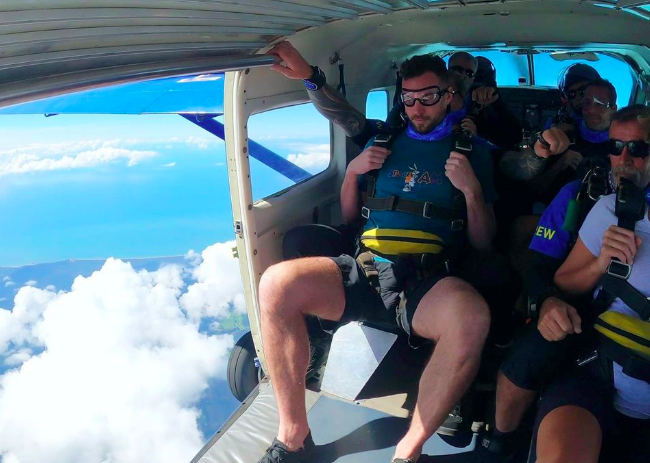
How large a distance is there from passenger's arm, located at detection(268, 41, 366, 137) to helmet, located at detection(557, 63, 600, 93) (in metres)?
1.23

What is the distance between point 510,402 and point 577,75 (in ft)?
6.58

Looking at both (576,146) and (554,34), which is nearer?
(576,146)

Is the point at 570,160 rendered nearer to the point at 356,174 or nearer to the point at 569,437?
the point at 356,174

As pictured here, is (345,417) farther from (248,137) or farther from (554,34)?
(554,34)

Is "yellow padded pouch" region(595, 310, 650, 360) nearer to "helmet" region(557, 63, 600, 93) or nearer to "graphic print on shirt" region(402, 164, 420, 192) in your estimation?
"graphic print on shirt" region(402, 164, 420, 192)

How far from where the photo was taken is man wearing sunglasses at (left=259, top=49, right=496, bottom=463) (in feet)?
6.56

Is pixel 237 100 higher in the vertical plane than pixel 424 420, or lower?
higher

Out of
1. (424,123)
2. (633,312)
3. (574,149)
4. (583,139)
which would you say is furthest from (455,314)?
(583,139)

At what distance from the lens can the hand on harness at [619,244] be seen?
1690mm

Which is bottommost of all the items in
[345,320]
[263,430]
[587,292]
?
[263,430]

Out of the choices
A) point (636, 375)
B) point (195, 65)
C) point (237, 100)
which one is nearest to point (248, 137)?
point (237, 100)

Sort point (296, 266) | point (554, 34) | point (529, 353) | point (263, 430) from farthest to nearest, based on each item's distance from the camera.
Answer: point (554, 34), point (263, 430), point (296, 266), point (529, 353)

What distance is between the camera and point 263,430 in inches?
96.0

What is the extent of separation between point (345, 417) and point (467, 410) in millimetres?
584
